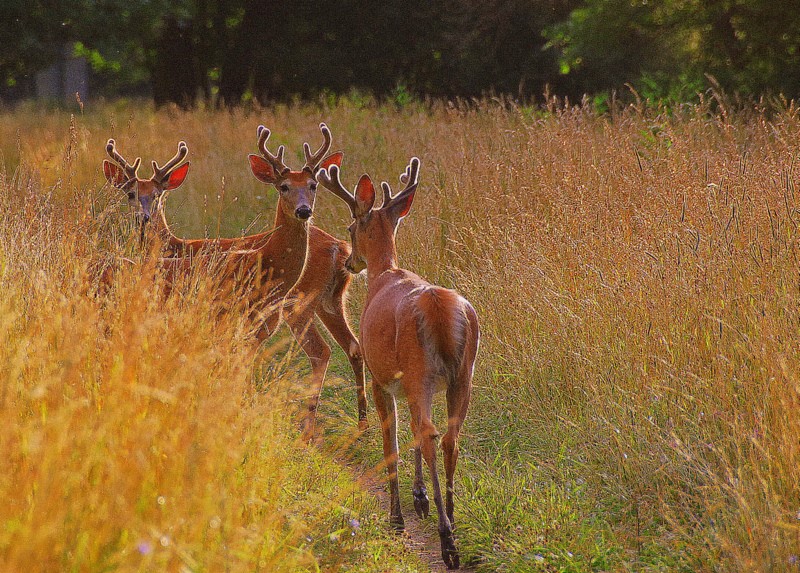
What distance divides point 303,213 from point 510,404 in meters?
2.17

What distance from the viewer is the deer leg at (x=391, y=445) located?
5305 millimetres

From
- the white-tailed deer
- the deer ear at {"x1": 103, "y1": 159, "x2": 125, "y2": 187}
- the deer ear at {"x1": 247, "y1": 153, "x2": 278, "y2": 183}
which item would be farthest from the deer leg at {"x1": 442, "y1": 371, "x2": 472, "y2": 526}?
the deer ear at {"x1": 103, "y1": 159, "x2": 125, "y2": 187}

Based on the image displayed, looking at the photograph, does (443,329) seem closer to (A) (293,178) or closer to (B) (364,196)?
(B) (364,196)

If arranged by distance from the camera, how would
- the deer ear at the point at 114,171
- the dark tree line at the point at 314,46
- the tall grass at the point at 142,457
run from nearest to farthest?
the tall grass at the point at 142,457
the deer ear at the point at 114,171
the dark tree line at the point at 314,46

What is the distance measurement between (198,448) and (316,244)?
15.4ft

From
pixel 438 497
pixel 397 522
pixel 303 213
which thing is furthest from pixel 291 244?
pixel 438 497

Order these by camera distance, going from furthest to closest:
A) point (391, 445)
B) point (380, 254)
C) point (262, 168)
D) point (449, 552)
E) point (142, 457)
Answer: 1. point (262, 168)
2. point (380, 254)
3. point (391, 445)
4. point (449, 552)
5. point (142, 457)

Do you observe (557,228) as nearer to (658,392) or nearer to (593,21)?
(658,392)

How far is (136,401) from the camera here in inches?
145

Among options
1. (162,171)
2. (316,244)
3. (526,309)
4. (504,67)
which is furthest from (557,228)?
(504,67)

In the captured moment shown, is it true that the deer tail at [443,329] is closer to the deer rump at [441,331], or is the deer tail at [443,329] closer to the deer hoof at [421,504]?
the deer rump at [441,331]

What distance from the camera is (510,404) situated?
21.4 ft

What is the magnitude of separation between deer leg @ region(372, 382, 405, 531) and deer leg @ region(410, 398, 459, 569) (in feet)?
1.06

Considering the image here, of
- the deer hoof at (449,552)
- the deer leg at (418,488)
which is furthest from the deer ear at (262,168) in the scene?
the deer hoof at (449,552)
